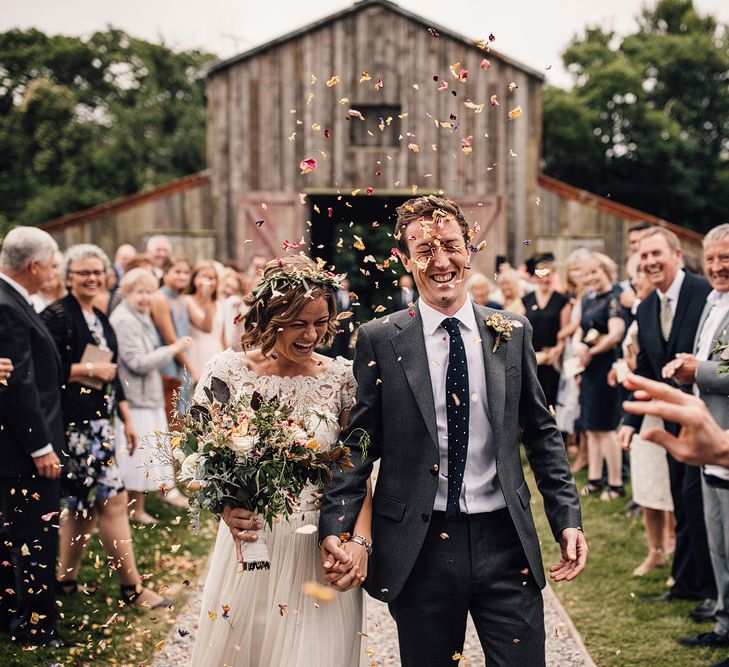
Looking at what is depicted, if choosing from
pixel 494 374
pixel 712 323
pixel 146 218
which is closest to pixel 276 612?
pixel 494 374

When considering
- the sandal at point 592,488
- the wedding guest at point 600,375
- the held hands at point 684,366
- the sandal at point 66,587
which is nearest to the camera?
the held hands at point 684,366

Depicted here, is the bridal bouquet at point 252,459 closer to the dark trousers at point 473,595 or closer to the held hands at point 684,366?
the dark trousers at point 473,595

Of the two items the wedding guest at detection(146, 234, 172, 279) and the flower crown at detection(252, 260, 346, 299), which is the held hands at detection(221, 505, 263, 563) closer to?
the flower crown at detection(252, 260, 346, 299)

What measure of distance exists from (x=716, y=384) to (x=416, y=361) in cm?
217

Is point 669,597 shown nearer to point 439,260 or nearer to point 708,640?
point 708,640

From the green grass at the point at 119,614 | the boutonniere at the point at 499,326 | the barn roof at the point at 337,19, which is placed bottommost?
the green grass at the point at 119,614

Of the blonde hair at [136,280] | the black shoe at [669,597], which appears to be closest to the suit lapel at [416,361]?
the black shoe at [669,597]

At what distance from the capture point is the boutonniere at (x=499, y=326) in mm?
3121

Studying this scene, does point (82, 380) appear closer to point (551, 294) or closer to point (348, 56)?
point (551, 294)

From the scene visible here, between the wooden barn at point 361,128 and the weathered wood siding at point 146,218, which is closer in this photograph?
the wooden barn at point 361,128

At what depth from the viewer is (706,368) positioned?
4527 mm

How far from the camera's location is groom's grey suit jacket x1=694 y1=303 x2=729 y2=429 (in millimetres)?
4461

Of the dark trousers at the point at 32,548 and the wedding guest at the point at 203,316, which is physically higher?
the wedding guest at the point at 203,316

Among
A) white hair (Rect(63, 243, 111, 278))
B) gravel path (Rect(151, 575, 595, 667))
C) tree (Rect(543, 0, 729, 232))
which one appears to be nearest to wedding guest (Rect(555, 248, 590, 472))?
gravel path (Rect(151, 575, 595, 667))
